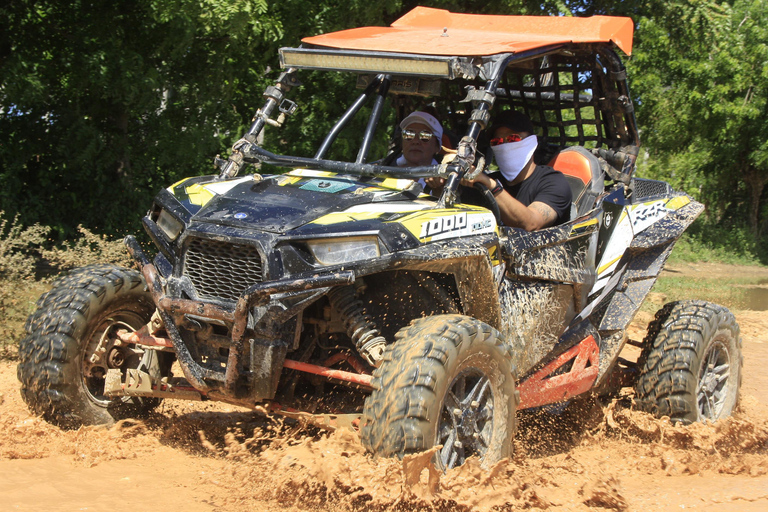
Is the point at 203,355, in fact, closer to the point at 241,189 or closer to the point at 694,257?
the point at 241,189

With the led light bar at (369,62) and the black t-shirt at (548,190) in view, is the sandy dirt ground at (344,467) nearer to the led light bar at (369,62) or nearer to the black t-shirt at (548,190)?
the black t-shirt at (548,190)

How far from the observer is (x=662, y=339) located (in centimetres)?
529

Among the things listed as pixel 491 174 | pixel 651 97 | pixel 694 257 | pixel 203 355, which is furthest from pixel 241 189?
pixel 694 257

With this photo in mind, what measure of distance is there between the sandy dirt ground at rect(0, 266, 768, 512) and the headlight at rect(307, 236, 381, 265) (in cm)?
75

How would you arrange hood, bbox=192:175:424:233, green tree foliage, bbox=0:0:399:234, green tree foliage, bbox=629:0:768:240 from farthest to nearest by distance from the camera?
green tree foliage, bbox=629:0:768:240, green tree foliage, bbox=0:0:399:234, hood, bbox=192:175:424:233

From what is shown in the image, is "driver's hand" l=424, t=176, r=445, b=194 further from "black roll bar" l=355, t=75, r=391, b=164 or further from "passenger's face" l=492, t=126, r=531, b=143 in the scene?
"passenger's face" l=492, t=126, r=531, b=143

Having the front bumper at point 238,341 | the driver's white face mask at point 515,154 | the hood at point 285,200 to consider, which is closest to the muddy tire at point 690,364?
the driver's white face mask at point 515,154

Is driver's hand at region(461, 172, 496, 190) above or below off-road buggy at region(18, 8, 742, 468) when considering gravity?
above

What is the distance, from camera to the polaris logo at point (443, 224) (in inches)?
140

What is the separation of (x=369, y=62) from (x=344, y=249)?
127cm

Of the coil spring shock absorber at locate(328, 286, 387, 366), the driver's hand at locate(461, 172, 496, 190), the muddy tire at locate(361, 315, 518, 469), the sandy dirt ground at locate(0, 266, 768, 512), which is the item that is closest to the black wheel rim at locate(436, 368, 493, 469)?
the muddy tire at locate(361, 315, 518, 469)

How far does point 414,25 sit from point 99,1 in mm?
4369

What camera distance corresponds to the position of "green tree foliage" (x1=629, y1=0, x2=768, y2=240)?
15.0m

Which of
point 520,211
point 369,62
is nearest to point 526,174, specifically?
point 520,211
